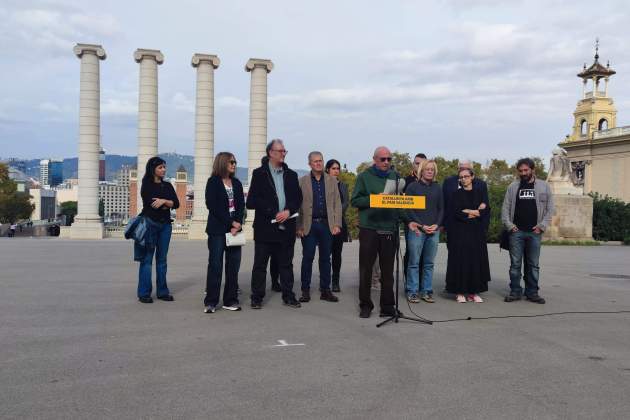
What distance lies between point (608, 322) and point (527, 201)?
2388mm

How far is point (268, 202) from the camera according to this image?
800 cm

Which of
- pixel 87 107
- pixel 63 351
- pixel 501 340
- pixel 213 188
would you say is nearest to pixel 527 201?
pixel 501 340

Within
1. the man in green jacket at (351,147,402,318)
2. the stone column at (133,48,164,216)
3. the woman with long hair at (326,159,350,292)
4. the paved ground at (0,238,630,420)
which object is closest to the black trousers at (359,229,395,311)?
the man in green jacket at (351,147,402,318)

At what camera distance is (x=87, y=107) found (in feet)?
107

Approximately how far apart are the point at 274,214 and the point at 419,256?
2352 millimetres

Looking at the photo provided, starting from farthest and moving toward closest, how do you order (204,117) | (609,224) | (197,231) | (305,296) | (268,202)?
(204,117), (197,231), (609,224), (305,296), (268,202)

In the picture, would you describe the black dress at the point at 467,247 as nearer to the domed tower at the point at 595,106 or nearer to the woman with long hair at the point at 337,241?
the woman with long hair at the point at 337,241

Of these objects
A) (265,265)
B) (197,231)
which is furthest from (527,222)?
(197,231)

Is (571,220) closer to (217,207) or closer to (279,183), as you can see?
(279,183)

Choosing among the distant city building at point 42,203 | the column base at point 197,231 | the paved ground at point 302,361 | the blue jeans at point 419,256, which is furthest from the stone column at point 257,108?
the distant city building at point 42,203

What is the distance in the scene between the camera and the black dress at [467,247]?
28.8ft

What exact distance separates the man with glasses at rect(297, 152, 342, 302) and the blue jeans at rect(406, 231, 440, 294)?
112 centimetres

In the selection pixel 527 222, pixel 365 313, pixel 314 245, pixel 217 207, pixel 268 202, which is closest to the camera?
pixel 365 313

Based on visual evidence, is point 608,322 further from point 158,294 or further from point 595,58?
point 595,58
